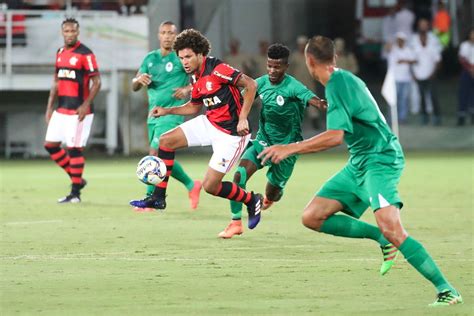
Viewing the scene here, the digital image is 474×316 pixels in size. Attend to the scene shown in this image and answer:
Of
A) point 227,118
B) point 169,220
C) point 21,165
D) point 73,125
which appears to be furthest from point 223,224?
point 21,165

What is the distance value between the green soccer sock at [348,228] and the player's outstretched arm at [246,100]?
2.57m

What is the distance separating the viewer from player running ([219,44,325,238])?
13.1 metres

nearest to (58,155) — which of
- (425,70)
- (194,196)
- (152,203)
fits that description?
(194,196)

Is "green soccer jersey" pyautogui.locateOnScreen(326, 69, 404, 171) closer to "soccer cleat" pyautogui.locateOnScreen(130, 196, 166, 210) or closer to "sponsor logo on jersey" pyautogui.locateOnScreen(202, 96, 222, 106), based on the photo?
"sponsor logo on jersey" pyautogui.locateOnScreen(202, 96, 222, 106)

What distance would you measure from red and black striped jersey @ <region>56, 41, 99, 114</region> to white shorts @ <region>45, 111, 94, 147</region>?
108 mm

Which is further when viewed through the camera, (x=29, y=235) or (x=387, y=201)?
(x=29, y=235)

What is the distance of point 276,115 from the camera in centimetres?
1346

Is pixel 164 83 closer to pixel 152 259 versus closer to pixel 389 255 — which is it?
pixel 152 259

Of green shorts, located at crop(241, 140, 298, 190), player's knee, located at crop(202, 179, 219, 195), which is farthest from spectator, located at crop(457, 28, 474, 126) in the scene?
player's knee, located at crop(202, 179, 219, 195)

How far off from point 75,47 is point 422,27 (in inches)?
557

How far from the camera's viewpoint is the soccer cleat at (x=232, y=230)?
13102 millimetres

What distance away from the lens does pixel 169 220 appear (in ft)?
49.1

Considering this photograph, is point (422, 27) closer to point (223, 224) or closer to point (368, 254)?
point (223, 224)

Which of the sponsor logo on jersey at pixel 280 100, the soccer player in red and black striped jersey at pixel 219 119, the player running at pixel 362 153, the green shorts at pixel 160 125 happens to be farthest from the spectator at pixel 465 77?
the player running at pixel 362 153
